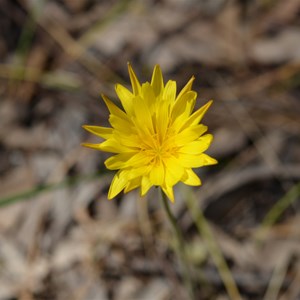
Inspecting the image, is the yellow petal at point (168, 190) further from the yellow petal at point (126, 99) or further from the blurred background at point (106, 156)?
the blurred background at point (106, 156)

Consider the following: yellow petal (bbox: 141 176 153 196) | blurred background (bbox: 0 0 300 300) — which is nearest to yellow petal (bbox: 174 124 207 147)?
yellow petal (bbox: 141 176 153 196)

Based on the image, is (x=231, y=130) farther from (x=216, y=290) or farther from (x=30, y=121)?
(x=30, y=121)

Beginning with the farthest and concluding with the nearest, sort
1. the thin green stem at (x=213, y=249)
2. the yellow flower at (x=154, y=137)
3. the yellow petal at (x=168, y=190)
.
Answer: the thin green stem at (x=213, y=249), the yellow flower at (x=154, y=137), the yellow petal at (x=168, y=190)

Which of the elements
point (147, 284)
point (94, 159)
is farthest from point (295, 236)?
point (94, 159)

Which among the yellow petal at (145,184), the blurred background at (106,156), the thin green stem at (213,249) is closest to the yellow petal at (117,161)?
the yellow petal at (145,184)

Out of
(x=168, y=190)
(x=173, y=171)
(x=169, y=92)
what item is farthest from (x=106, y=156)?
(x=168, y=190)

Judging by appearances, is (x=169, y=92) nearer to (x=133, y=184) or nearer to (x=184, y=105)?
(x=184, y=105)

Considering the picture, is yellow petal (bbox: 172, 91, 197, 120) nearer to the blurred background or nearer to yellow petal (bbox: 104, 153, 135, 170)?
yellow petal (bbox: 104, 153, 135, 170)

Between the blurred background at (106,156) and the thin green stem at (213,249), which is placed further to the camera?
the blurred background at (106,156)
